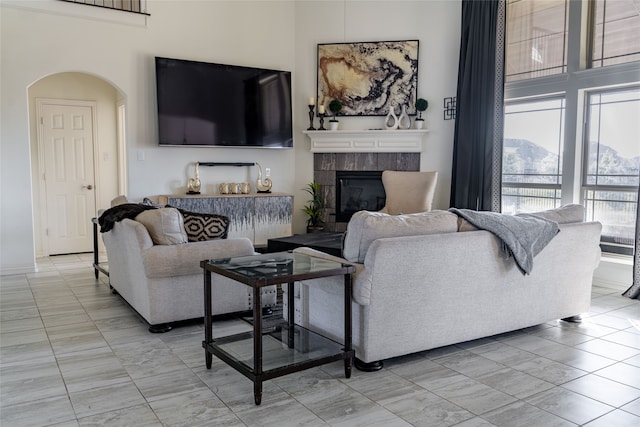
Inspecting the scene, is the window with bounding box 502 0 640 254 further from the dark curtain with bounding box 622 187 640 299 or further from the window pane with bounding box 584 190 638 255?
the dark curtain with bounding box 622 187 640 299

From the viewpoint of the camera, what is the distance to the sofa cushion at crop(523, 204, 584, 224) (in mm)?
3477

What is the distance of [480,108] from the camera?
5.98 metres

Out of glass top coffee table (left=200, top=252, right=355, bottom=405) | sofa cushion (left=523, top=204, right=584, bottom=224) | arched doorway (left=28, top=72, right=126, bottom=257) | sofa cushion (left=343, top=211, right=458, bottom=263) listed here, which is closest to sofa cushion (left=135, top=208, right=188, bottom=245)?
glass top coffee table (left=200, top=252, right=355, bottom=405)

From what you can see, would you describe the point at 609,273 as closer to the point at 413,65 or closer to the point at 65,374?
the point at 413,65

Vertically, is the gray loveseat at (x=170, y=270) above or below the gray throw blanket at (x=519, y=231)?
below

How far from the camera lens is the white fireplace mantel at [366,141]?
6.57 m

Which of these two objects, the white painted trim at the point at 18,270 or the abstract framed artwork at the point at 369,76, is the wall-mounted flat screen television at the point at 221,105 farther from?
the white painted trim at the point at 18,270

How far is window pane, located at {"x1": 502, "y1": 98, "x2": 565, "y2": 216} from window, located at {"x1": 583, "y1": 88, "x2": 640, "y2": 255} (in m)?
0.36

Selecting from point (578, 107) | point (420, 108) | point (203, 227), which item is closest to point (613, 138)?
point (578, 107)

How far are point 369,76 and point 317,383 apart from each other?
4.89 m

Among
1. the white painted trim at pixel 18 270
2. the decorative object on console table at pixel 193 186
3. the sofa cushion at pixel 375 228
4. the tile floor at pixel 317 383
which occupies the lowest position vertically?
the tile floor at pixel 317 383

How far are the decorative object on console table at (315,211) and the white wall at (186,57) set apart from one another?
0.18 metres

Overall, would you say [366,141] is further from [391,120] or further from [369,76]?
[369,76]

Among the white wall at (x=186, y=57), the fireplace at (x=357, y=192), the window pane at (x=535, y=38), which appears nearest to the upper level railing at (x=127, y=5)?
the white wall at (x=186, y=57)
